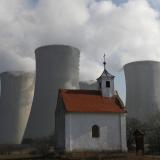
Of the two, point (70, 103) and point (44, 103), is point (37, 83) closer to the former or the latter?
point (44, 103)

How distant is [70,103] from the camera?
28.2 metres

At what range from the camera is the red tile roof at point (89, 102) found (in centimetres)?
2789

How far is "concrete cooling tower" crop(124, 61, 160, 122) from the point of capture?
168 ft

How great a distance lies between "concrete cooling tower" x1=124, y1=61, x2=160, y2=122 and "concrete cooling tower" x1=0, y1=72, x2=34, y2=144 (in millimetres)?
16066

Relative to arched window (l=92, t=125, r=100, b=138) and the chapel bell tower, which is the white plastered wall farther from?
the chapel bell tower

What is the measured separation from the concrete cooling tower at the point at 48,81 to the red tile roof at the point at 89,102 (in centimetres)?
1913

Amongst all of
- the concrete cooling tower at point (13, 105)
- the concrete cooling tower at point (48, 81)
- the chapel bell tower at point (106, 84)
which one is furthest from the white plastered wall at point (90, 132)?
the concrete cooling tower at point (13, 105)

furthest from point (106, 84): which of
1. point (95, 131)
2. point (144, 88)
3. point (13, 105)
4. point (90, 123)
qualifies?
point (13, 105)

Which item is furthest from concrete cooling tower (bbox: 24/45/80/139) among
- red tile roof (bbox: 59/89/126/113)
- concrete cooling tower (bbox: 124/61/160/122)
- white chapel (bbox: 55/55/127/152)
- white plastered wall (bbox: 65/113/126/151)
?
white plastered wall (bbox: 65/113/126/151)

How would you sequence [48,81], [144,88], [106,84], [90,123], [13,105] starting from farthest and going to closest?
[13,105], [144,88], [48,81], [106,84], [90,123]

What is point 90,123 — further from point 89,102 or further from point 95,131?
point 89,102

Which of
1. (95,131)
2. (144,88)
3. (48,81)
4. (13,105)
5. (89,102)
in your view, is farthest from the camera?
(13,105)

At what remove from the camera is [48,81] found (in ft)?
161

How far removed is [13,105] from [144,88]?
18.9m
